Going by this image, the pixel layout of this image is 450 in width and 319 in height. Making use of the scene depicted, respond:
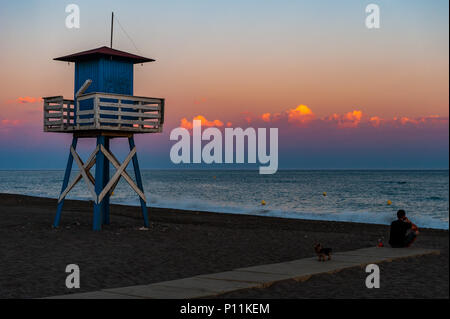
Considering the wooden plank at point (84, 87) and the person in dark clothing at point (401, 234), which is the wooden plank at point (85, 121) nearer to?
the wooden plank at point (84, 87)

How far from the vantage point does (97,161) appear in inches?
832

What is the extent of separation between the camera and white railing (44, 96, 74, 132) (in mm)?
21641

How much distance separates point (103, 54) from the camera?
20.9 metres

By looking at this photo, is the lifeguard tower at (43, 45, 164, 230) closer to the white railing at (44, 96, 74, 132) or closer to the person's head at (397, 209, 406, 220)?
the white railing at (44, 96, 74, 132)

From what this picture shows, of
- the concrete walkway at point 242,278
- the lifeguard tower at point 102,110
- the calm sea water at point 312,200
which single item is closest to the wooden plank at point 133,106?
the lifeguard tower at point 102,110

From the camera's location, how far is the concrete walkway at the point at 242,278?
364 inches

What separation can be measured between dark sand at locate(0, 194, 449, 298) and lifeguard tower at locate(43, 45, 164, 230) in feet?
7.67

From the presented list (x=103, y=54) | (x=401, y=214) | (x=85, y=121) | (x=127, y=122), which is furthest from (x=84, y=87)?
(x=401, y=214)
